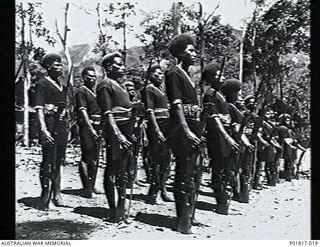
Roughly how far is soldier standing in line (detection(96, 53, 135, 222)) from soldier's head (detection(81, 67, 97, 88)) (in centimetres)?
5

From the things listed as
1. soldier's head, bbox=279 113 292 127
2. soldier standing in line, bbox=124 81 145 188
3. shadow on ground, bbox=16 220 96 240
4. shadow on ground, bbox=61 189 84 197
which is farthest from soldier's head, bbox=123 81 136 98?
soldier's head, bbox=279 113 292 127

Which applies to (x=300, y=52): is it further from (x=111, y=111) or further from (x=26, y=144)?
(x=26, y=144)

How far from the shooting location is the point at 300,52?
286 cm

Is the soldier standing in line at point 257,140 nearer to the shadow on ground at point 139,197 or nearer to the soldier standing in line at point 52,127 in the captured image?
the shadow on ground at point 139,197

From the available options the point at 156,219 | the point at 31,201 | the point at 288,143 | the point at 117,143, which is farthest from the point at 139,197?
the point at 288,143

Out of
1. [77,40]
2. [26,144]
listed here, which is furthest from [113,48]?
[26,144]

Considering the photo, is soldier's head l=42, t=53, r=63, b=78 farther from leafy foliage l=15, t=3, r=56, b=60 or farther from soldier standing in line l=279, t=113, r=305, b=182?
soldier standing in line l=279, t=113, r=305, b=182

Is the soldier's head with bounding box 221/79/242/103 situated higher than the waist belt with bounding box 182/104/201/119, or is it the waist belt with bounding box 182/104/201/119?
the soldier's head with bounding box 221/79/242/103

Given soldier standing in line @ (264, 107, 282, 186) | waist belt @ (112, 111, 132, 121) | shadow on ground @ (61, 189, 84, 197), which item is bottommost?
shadow on ground @ (61, 189, 84, 197)

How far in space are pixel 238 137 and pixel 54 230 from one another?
960mm

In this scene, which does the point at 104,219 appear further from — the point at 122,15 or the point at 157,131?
the point at 122,15

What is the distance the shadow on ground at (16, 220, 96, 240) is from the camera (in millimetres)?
2734

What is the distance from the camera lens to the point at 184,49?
9.03ft
